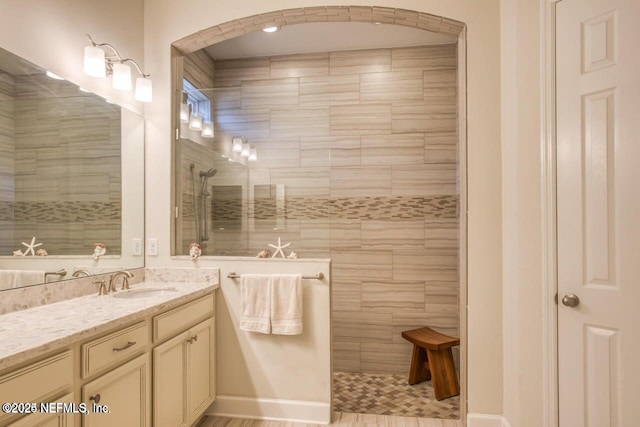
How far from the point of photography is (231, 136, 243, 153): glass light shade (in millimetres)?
2779

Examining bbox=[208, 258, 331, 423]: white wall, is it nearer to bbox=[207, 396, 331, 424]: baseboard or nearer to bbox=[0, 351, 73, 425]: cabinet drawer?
bbox=[207, 396, 331, 424]: baseboard

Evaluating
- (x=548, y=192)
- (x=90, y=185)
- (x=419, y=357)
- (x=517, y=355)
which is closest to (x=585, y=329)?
(x=517, y=355)

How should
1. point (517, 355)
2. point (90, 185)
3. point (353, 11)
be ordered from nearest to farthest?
point (517, 355) < point (90, 185) < point (353, 11)

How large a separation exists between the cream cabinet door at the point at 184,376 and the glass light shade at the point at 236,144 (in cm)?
126

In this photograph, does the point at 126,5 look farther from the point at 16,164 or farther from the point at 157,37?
the point at 16,164

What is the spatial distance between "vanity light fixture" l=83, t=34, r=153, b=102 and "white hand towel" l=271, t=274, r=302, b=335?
1.47 meters

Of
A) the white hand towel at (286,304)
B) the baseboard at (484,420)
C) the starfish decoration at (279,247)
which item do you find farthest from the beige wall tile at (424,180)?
the baseboard at (484,420)

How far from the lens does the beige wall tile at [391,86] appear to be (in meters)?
3.20

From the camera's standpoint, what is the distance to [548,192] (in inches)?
69.6

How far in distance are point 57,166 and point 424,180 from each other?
8.66 ft

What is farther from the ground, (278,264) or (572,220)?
(572,220)

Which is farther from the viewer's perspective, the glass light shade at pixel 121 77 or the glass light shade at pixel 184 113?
the glass light shade at pixel 184 113

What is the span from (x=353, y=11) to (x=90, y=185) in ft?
6.40

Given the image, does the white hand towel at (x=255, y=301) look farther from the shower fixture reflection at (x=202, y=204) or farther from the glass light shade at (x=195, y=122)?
the glass light shade at (x=195, y=122)
